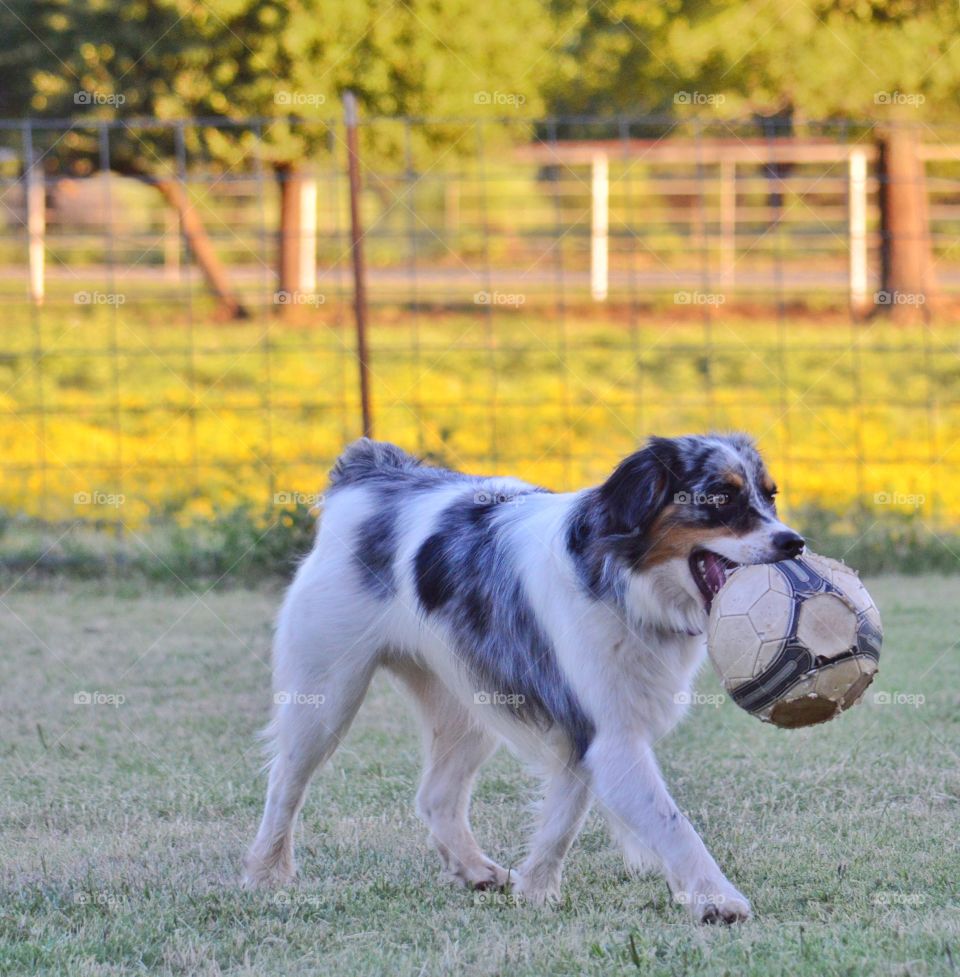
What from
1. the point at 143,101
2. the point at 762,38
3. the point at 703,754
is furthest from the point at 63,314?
the point at 703,754

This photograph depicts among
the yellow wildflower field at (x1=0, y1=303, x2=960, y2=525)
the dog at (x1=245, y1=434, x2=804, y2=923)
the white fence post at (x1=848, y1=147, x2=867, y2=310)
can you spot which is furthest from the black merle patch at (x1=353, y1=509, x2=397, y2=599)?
the white fence post at (x1=848, y1=147, x2=867, y2=310)

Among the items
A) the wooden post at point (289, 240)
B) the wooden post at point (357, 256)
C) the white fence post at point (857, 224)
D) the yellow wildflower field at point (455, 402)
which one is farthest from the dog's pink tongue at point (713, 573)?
the white fence post at point (857, 224)

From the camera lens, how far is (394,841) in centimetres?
477

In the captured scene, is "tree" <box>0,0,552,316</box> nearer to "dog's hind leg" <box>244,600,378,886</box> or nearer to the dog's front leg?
"dog's hind leg" <box>244,600,378,886</box>

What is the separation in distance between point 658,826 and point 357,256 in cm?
571

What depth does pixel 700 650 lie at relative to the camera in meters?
4.26

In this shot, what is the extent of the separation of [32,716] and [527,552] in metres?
2.98

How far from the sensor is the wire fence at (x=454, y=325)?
431 inches

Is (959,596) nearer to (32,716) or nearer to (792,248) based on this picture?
(32,716)

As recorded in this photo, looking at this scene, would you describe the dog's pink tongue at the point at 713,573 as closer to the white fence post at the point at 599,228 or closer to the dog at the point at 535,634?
the dog at the point at 535,634

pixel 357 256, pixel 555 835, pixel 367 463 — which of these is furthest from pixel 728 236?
pixel 555 835

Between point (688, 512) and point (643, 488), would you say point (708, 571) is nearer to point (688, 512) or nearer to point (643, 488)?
point (688, 512)

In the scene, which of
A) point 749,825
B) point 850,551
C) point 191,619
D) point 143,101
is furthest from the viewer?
point 143,101

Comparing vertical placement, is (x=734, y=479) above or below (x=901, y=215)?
below
